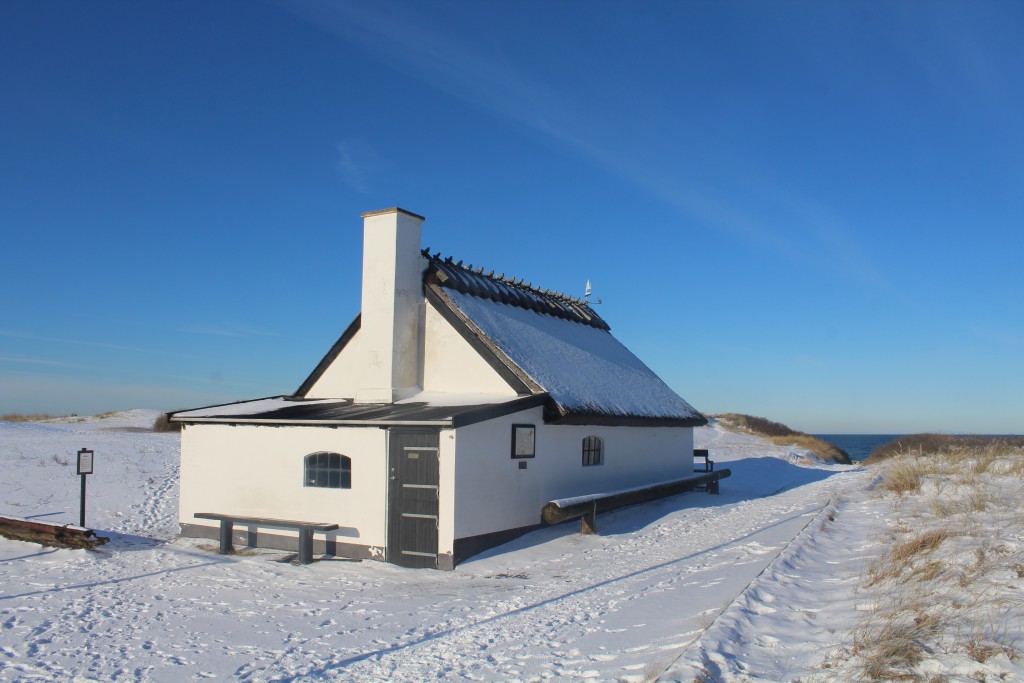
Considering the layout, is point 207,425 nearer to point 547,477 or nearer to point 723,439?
point 547,477

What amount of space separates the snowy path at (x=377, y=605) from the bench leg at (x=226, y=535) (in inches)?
16.3

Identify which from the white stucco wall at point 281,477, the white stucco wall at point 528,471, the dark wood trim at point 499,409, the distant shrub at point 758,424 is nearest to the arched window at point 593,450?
the white stucco wall at point 528,471

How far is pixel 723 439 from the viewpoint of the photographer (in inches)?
1566

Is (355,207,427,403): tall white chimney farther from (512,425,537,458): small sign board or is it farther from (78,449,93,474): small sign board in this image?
(78,449,93,474): small sign board

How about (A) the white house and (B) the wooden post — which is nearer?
(A) the white house

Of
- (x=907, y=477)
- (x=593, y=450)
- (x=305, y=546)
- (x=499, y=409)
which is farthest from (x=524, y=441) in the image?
(x=907, y=477)

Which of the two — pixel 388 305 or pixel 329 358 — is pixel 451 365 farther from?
pixel 329 358

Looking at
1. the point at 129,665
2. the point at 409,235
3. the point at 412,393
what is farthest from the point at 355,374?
the point at 129,665

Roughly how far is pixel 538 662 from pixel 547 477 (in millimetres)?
7414

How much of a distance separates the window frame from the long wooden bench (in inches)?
32.9

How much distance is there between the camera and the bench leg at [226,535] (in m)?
13.1

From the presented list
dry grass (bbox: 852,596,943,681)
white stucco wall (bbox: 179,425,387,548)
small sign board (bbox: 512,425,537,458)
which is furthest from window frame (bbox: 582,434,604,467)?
dry grass (bbox: 852,596,943,681)

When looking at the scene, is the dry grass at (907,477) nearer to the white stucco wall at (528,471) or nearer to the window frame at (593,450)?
the white stucco wall at (528,471)

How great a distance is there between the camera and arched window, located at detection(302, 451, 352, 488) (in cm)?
1278
